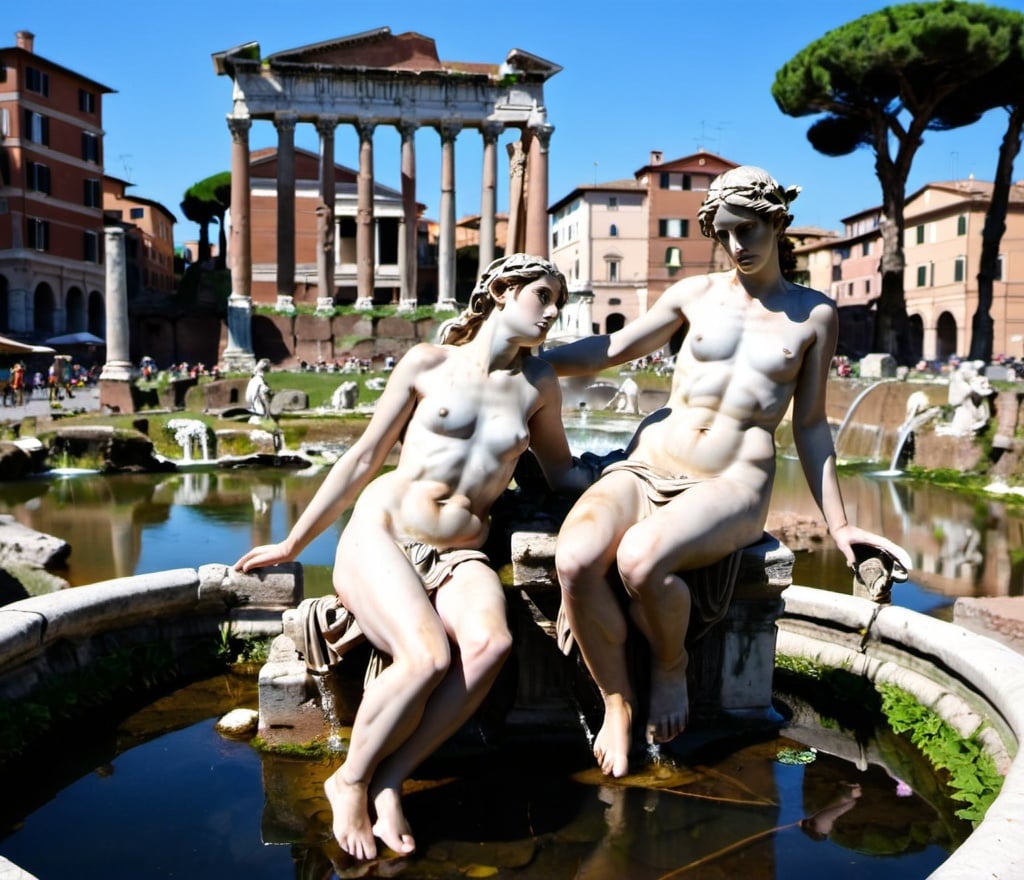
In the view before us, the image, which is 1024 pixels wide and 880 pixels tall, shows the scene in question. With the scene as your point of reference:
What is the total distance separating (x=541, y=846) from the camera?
9.64 ft

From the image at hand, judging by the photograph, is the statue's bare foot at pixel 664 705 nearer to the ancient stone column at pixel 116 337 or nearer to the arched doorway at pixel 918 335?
the ancient stone column at pixel 116 337

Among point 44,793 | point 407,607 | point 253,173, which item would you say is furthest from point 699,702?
point 253,173

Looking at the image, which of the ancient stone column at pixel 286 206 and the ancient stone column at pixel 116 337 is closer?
the ancient stone column at pixel 116 337

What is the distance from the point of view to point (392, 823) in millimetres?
2863

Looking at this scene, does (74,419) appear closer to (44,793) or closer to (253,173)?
(44,793)

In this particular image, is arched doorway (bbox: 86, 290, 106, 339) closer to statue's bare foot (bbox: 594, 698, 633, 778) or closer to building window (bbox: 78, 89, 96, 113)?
building window (bbox: 78, 89, 96, 113)

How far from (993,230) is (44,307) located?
Result: 37.3 meters

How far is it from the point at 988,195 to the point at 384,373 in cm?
2991

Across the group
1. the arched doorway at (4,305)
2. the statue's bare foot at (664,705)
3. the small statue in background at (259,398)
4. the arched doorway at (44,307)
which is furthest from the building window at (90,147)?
the statue's bare foot at (664,705)

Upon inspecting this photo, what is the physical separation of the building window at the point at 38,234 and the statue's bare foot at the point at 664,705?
44.5 meters

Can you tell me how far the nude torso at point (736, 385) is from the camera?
3.49 m

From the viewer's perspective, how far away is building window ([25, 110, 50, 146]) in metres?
41.6

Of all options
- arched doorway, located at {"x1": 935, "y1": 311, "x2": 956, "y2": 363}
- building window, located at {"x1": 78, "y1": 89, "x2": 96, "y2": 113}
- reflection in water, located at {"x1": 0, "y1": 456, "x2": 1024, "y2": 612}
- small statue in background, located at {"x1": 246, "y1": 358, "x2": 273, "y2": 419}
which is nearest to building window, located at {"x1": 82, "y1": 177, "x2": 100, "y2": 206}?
building window, located at {"x1": 78, "y1": 89, "x2": 96, "y2": 113}

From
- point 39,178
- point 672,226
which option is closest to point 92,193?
point 39,178
